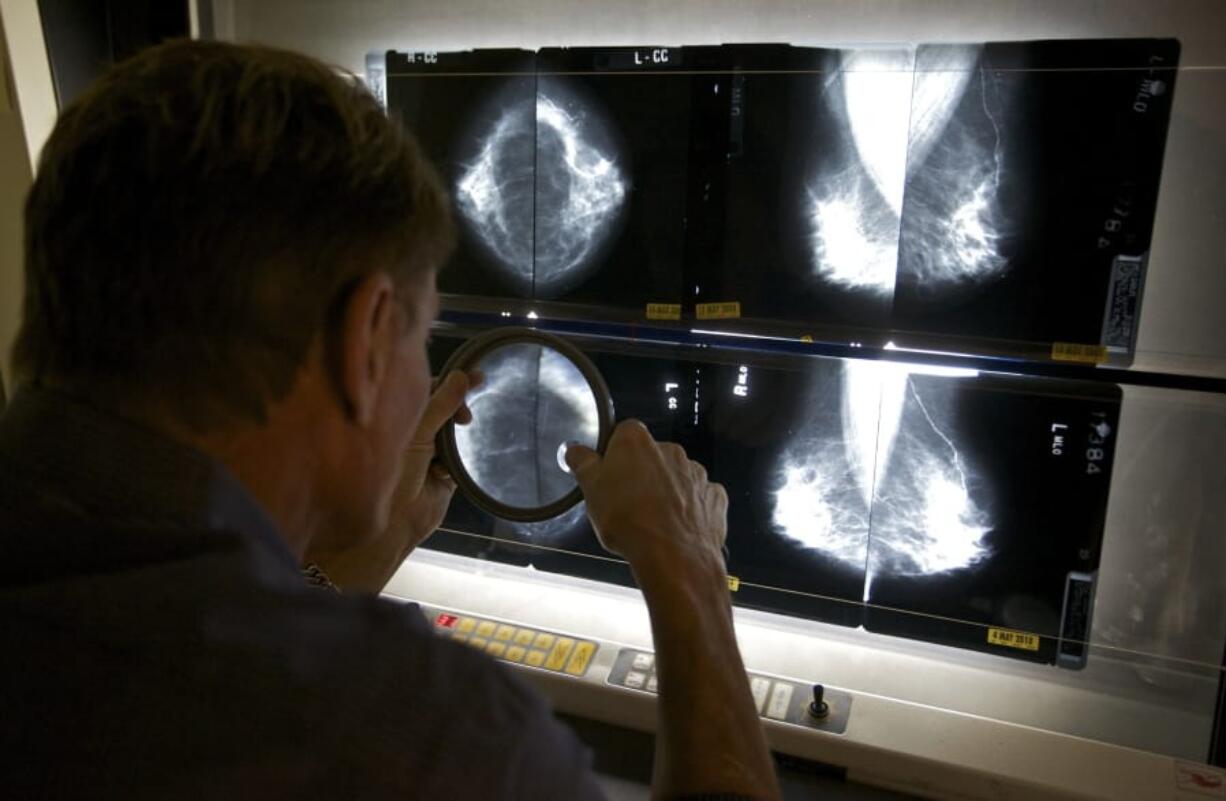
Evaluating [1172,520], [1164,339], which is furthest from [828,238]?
[1172,520]

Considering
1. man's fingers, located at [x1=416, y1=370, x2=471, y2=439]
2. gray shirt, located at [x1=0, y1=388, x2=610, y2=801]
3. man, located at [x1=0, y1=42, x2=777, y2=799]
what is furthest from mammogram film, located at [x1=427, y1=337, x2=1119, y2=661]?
gray shirt, located at [x1=0, y1=388, x2=610, y2=801]

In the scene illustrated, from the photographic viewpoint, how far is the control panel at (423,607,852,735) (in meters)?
1.55

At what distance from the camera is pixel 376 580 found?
145 cm

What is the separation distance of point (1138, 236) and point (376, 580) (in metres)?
1.20

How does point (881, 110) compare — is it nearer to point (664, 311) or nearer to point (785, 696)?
point (664, 311)

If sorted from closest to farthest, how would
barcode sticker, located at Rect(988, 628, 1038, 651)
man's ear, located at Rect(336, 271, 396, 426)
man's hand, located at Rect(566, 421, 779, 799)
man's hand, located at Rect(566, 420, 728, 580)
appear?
man's ear, located at Rect(336, 271, 396, 426) < man's hand, located at Rect(566, 421, 779, 799) < man's hand, located at Rect(566, 420, 728, 580) < barcode sticker, located at Rect(988, 628, 1038, 651)

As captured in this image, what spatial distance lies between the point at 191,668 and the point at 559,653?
1.15 meters

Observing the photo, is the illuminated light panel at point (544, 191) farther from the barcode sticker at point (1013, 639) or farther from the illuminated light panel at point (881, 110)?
the barcode sticker at point (1013, 639)

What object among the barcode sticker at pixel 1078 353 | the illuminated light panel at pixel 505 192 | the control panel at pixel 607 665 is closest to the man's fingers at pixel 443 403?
the control panel at pixel 607 665

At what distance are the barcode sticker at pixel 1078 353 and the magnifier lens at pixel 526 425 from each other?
77 cm

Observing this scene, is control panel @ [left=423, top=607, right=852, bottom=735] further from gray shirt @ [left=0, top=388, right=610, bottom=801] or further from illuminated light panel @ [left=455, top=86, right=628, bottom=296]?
gray shirt @ [left=0, top=388, right=610, bottom=801]

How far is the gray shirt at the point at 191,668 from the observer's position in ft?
1.97

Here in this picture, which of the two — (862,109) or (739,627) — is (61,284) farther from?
(739,627)

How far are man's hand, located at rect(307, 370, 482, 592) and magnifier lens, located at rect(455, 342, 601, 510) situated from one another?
0.98 feet
